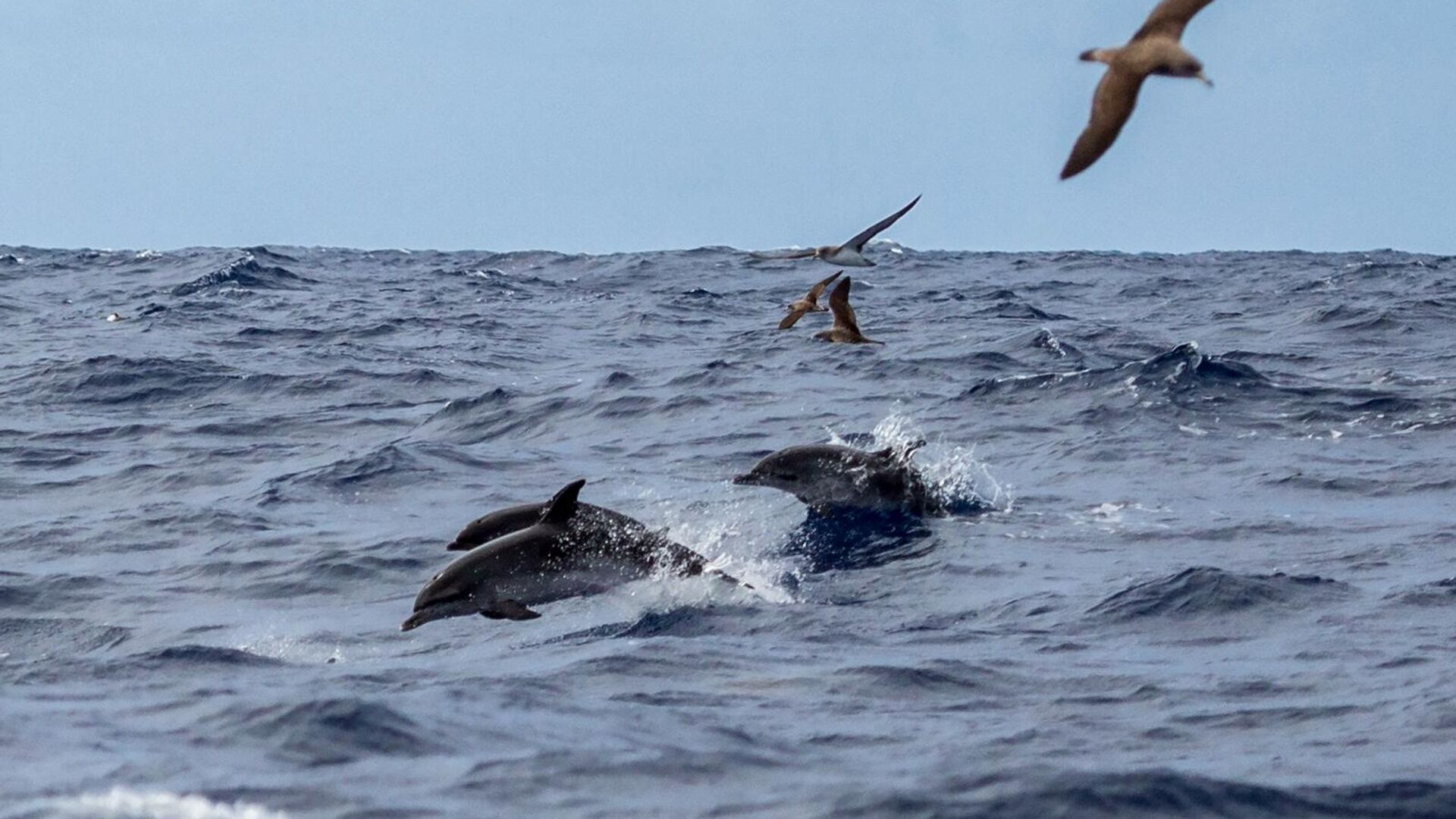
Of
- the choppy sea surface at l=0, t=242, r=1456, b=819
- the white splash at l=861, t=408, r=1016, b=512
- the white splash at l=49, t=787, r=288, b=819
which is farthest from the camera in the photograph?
the white splash at l=861, t=408, r=1016, b=512

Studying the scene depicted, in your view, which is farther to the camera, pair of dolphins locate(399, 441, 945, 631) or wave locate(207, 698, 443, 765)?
pair of dolphins locate(399, 441, 945, 631)

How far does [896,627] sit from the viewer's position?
12164 mm

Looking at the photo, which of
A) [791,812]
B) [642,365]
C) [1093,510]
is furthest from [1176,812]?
[642,365]

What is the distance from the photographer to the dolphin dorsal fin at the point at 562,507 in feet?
38.5

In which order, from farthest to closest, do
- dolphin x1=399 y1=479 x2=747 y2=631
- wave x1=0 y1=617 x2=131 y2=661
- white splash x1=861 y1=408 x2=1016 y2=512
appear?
white splash x1=861 y1=408 x2=1016 y2=512, wave x1=0 y1=617 x2=131 y2=661, dolphin x1=399 y1=479 x2=747 y2=631

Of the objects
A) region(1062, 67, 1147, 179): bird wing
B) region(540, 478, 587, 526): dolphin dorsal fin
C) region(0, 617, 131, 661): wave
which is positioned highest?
region(1062, 67, 1147, 179): bird wing

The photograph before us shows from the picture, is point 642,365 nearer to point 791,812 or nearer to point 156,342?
point 156,342

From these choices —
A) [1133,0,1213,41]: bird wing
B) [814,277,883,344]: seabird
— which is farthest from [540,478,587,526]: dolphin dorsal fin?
[1133,0,1213,41]: bird wing

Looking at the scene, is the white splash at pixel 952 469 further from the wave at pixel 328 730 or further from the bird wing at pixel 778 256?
the wave at pixel 328 730

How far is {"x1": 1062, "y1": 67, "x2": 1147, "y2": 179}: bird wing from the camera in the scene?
6.48 metres

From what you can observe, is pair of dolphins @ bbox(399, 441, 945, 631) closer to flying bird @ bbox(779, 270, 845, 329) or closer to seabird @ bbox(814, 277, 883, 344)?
flying bird @ bbox(779, 270, 845, 329)

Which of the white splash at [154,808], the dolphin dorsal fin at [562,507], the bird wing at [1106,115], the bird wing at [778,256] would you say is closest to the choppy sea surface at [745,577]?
the white splash at [154,808]

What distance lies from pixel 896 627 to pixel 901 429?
8546 millimetres

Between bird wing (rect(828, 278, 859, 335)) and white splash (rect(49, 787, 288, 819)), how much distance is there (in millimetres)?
10039
